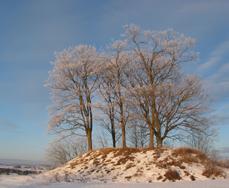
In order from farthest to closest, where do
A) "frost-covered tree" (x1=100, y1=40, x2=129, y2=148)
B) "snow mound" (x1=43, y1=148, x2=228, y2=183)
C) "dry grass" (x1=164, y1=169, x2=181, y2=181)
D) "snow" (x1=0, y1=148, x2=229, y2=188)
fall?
"frost-covered tree" (x1=100, y1=40, x2=129, y2=148) → "snow mound" (x1=43, y1=148, x2=228, y2=183) → "dry grass" (x1=164, y1=169, x2=181, y2=181) → "snow" (x1=0, y1=148, x2=229, y2=188)

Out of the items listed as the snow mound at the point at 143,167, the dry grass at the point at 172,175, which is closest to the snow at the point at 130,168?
the snow mound at the point at 143,167

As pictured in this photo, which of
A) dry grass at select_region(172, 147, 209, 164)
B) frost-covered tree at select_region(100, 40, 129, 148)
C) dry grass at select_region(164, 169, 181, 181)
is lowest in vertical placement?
dry grass at select_region(164, 169, 181, 181)

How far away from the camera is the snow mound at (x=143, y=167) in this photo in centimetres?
2030

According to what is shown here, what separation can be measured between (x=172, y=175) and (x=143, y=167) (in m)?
2.51

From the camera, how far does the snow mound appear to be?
20.3m

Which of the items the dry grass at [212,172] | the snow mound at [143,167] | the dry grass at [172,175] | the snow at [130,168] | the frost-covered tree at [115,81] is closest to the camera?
the snow at [130,168]

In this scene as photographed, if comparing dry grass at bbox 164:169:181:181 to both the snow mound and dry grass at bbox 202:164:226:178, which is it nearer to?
the snow mound

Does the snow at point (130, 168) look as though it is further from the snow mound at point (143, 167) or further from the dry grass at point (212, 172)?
the dry grass at point (212, 172)

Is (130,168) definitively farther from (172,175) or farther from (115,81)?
(115,81)

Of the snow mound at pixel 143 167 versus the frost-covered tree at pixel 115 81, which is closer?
the snow mound at pixel 143 167

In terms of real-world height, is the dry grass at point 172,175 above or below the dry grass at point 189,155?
below

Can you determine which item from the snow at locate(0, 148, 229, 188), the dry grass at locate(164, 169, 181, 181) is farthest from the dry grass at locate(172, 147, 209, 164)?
the dry grass at locate(164, 169, 181, 181)

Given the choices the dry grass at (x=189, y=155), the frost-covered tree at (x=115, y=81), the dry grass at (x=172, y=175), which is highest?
the frost-covered tree at (x=115, y=81)

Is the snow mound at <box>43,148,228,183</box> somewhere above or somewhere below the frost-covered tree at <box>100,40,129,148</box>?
below
